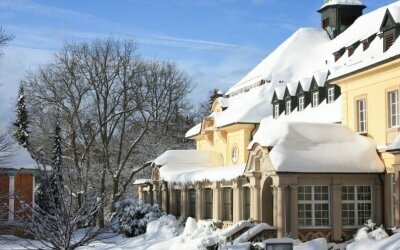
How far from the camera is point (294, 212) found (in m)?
24.6

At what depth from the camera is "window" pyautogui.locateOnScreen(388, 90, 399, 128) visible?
79.1ft

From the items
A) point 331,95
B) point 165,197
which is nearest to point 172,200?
point 165,197

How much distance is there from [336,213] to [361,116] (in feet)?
13.6

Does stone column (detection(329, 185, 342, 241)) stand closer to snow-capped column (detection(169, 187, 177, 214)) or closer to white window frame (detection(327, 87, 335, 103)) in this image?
white window frame (detection(327, 87, 335, 103))

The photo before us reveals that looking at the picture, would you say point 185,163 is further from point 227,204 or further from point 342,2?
point 342,2

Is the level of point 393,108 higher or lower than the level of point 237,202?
higher

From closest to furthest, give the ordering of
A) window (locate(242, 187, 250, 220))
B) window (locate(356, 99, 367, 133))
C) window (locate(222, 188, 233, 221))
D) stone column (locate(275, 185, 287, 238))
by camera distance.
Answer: stone column (locate(275, 185, 287, 238))
window (locate(356, 99, 367, 133))
window (locate(242, 187, 250, 220))
window (locate(222, 188, 233, 221))

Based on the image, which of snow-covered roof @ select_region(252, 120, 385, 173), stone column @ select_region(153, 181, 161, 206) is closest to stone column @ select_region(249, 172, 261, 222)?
snow-covered roof @ select_region(252, 120, 385, 173)

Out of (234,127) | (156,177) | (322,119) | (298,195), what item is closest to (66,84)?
(156,177)

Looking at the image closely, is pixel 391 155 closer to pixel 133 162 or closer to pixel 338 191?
pixel 338 191

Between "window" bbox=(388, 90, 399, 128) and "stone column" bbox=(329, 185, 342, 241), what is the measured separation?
2908mm

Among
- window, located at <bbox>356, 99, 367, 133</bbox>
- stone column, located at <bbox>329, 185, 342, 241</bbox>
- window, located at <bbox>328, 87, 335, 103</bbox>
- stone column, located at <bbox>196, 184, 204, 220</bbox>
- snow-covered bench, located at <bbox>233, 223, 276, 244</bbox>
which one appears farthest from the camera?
stone column, located at <bbox>196, 184, 204, 220</bbox>

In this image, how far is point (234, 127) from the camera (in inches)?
1398

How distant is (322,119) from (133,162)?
28.1 m
